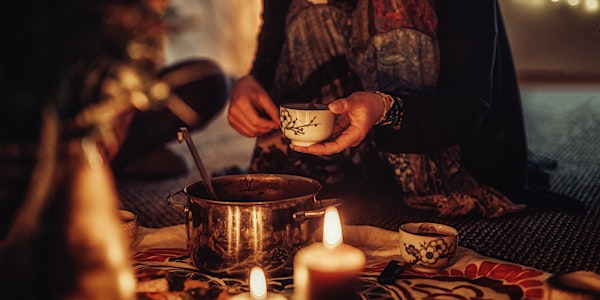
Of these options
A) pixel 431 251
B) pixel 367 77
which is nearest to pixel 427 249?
pixel 431 251

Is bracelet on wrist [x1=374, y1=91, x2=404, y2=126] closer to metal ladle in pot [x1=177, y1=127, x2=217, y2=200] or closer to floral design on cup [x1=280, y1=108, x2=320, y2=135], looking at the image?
floral design on cup [x1=280, y1=108, x2=320, y2=135]

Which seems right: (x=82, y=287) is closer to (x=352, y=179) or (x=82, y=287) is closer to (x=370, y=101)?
(x=370, y=101)

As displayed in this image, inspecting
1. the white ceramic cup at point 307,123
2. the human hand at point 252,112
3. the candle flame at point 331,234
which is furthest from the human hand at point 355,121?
the candle flame at point 331,234

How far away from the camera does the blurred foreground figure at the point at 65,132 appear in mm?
604

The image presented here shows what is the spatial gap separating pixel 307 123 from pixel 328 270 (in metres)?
0.54

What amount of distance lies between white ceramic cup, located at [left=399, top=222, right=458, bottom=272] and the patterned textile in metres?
0.56

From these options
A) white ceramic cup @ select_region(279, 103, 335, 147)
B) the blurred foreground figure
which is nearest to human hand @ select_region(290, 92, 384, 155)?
white ceramic cup @ select_region(279, 103, 335, 147)

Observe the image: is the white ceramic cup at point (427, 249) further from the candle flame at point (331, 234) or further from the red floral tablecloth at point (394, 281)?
the candle flame at point (331, 234)

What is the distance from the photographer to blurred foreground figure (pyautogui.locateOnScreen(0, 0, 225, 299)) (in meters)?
0.60

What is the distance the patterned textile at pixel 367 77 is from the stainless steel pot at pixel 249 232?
62 centimetres

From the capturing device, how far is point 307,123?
1.22 m

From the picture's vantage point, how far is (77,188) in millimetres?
632

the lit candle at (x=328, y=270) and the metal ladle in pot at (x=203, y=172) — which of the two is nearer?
the lit candle at (x=328, y=270)

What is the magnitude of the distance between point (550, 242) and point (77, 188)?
110 cm
